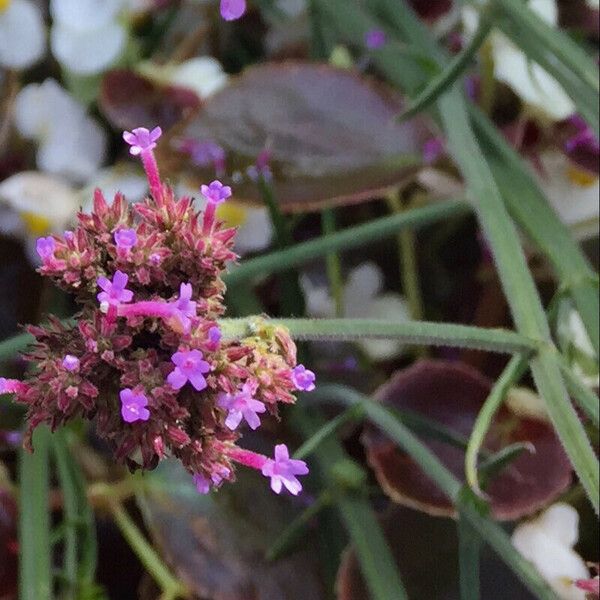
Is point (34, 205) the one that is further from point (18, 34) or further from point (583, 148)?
point (583, 148)

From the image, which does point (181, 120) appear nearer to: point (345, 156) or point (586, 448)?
point (345, 156)

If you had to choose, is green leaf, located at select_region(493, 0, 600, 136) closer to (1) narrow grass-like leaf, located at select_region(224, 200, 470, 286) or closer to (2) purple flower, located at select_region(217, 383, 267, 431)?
(1) narrow grass-like leaf, located at select_region(224, 200, 470, 286)

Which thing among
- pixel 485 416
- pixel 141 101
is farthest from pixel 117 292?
pixel 141 101

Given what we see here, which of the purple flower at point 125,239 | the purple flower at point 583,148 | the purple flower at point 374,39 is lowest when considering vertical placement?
the purple flower at point 125,239

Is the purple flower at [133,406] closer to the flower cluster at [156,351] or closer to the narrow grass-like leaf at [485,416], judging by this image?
the flower cluster at [156,351]

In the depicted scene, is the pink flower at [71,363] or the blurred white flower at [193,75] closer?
the pink flower at [71,363]

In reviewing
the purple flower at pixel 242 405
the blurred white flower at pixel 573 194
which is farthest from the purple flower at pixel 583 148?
the purple flower at pixel 242 405

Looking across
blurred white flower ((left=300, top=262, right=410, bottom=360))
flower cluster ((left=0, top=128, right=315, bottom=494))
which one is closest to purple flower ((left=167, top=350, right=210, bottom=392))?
flower cluster ((left=0, top=128, right=315, bottom=494))
